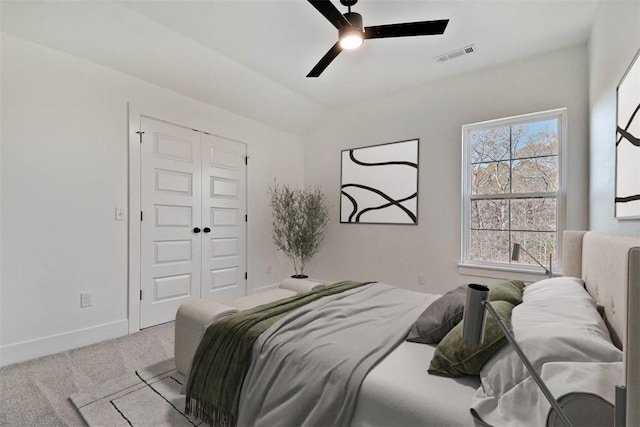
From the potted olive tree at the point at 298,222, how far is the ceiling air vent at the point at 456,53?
2.40m

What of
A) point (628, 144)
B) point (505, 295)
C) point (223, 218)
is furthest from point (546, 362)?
point (223, 218)

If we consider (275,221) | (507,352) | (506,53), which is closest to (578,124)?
(506,53)

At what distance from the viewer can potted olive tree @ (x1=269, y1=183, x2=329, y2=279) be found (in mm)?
4379

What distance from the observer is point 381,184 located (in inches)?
163

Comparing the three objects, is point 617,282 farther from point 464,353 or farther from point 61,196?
point 61,196

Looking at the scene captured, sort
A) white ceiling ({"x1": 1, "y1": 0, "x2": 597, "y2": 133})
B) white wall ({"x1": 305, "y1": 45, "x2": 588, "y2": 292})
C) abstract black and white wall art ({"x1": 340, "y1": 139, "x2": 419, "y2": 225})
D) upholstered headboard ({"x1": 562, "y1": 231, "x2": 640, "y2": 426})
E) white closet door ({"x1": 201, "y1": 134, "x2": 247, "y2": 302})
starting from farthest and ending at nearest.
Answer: abstract black and white wall art ({"x1": 340, "y1": 139, "x2": 419, "y2": 225}), white closet door ({"x1": 201, "y1": 134, "x2": 247, "y2": 302}), white wall ({"x1": 305, "y1": 45, "x2": 588, "y2": 292}), white ceiling ({"x1": 1, "y1": 0, "x2": 597, "y2": 133}), upholstered headboard ({"x1": 562, "y1": 231, "x2": 640, "y2": 426})

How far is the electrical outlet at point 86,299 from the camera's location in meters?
2.66

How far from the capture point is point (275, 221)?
4.55m

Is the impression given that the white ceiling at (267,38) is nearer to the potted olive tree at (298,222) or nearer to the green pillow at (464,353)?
the potted olive tree at (298,222)

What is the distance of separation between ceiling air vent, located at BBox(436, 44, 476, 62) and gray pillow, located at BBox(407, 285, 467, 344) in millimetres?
2557

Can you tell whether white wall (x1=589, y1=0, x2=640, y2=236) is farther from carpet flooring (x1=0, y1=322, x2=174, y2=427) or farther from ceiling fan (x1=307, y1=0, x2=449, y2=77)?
carpet flooring (x1=0, y1=322, x2=174, y2=427)

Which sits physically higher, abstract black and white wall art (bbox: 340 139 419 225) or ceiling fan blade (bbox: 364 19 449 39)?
ceiling fan blade (bbox: 364 19 449 39)

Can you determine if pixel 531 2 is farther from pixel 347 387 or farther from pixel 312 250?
pixel 312 250

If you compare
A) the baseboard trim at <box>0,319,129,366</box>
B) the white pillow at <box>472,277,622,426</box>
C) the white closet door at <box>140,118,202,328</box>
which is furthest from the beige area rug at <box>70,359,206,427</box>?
the white pillow at <box>472,277,622,426</box>
